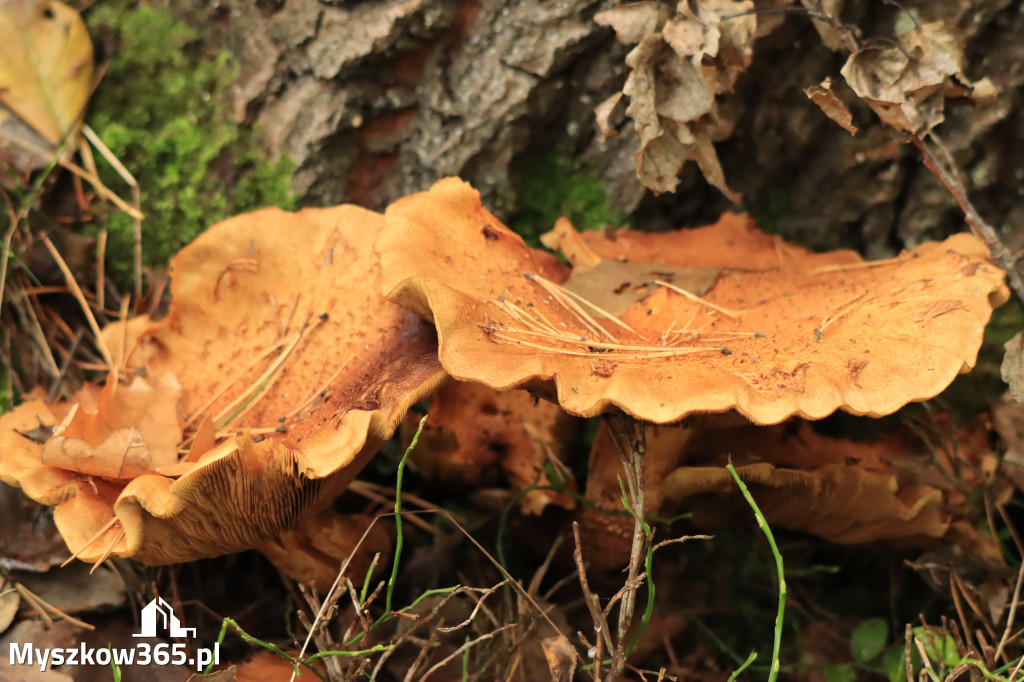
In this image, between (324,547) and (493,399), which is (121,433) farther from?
(493,399)

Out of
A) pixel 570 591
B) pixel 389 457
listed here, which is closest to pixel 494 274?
pixel 389 457

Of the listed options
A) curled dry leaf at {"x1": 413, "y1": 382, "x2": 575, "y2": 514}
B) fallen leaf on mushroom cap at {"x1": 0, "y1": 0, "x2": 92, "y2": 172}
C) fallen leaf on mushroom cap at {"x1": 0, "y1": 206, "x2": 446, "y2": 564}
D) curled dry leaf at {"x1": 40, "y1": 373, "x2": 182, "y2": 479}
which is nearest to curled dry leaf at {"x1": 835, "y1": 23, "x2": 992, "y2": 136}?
curled dry leaf at {"x1": 413, "y1": 382, "x2": 575, "y2": 514}

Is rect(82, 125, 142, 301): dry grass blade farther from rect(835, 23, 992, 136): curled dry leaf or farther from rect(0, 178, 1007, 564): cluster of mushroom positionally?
rect(835, 23, 992, 136): curled dry leaf

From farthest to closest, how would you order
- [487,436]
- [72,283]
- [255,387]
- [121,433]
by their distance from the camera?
[72,283] → [487,436] → [255,387] → [121,433]

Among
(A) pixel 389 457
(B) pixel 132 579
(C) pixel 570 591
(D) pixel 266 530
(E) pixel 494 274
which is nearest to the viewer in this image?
(D) pixel 266 530

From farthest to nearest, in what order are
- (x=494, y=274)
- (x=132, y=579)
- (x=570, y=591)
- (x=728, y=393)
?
(x=570, y=591)
(x=132, y=579)
(x=494, y=274)
(x=728, y=393)

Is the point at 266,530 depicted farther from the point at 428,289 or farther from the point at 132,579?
the point at 428,289

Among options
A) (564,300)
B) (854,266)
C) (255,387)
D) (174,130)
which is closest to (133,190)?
(174,130)
